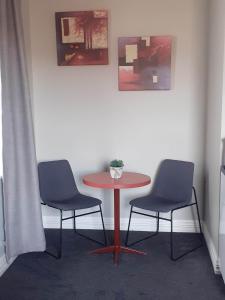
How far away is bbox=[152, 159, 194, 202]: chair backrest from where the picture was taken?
3.33 m

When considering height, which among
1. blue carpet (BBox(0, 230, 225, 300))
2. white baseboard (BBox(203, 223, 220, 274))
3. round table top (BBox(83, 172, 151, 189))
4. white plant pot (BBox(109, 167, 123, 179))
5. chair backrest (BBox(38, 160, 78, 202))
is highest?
white plant pot (BBox(109, 167, 123, 179))

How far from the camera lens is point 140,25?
136 inches

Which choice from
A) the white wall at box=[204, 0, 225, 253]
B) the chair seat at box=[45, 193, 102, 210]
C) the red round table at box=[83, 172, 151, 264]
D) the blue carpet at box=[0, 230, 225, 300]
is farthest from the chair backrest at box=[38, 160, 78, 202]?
the white wall at box=[204, 0, 225, 253]

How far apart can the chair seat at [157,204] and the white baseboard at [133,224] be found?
1.30 feet

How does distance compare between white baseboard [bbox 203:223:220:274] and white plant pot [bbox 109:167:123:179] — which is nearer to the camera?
white baseboard [bbox 203:223:220:274]

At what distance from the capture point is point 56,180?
11.5 feet

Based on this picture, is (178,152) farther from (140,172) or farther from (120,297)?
(120,297)

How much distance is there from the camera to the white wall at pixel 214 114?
9.02ft

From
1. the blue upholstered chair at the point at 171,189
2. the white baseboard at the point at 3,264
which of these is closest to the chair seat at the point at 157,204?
the blue upholstered chair at the point at 171,189

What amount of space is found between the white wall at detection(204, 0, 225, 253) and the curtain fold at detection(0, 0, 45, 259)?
1507 millimetres

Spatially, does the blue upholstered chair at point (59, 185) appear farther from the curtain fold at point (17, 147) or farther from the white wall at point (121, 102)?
the curtain fold at point (17, 147)

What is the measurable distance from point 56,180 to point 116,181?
30.1 inches

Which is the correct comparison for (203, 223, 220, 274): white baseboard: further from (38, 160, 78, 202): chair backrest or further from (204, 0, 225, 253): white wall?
(38, 160, 78, 202): chair backrest

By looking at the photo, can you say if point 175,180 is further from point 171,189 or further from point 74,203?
point 74,203
